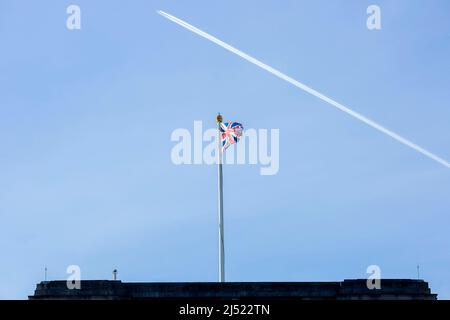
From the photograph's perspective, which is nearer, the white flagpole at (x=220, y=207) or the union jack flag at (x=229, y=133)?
the white flagpole at (x=220, y=207)

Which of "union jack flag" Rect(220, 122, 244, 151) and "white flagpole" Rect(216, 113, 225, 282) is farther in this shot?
"union jack flag" Rect(220, 122, 244, 151)

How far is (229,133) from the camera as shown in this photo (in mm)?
66312

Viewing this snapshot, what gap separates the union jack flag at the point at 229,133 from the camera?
66.2 metres

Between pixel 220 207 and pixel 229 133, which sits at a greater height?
pixel 229 133

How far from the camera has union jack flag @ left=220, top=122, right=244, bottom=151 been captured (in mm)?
66188
